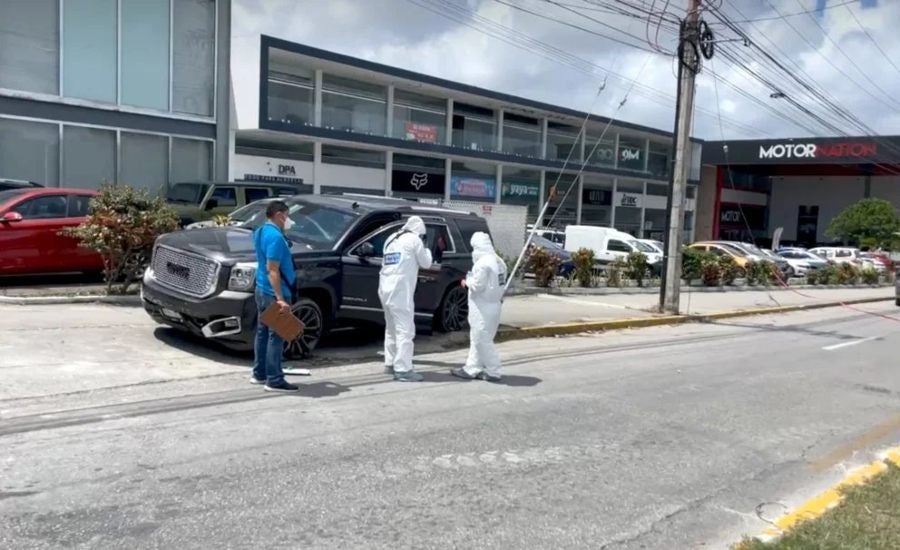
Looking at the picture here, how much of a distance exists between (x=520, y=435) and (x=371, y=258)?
387 cm

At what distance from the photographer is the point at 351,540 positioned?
4.38 meters

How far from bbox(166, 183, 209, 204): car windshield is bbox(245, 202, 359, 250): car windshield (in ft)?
23.8

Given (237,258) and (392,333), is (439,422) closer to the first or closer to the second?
(392,333)

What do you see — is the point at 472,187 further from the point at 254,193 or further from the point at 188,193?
the point at 188,193

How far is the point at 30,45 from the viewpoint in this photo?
20219 mm

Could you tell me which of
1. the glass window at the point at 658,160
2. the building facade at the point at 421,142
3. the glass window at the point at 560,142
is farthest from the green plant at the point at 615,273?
the glass window at the point at 658,160

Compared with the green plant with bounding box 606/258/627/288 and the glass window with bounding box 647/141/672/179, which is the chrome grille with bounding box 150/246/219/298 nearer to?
the green plant with bounding box 606/258/627/288

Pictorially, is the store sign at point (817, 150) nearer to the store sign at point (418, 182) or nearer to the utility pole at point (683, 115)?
the store sign at point (418, 182)

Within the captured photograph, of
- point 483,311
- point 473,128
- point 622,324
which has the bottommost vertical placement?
point 622,324

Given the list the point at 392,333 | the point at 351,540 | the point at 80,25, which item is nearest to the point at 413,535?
the point at 351,540

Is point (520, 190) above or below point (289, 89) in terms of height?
below

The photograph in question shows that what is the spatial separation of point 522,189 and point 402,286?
33.8 m

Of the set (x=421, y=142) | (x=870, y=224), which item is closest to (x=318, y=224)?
(x=421, y=142)

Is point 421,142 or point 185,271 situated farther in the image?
point 421,142
